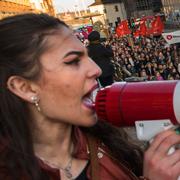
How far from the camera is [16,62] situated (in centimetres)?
154

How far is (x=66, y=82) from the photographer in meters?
1.51

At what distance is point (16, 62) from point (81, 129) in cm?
34

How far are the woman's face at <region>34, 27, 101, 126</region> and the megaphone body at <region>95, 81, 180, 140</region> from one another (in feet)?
0.31

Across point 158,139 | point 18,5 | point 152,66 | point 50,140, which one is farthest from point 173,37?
point 18,5

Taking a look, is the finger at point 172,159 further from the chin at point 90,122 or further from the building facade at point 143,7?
the building facade at point 143,7

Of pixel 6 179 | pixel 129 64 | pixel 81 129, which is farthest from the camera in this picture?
pixel 129 64

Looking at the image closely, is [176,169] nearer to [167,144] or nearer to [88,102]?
[167,144]

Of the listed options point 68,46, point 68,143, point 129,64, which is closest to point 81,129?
point 68,143

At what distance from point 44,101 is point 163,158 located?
1.36 feet

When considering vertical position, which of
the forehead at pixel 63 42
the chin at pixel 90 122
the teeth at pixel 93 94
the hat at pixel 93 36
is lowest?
the hat at pixel 93 36

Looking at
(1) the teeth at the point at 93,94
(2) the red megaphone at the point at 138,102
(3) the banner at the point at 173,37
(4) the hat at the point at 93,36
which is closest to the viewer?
(2) the red megaphone at the point at 138,102

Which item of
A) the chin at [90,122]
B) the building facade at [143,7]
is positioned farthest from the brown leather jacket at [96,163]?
the building facade at [143,7]

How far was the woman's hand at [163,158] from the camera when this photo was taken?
1385 millimetres

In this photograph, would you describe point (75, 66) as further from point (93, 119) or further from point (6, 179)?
point (6, 179)
